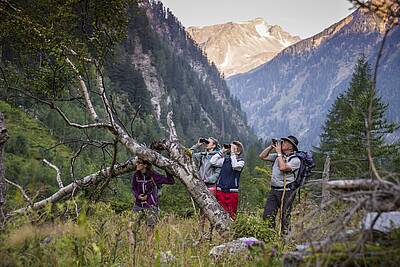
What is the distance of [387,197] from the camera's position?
196 centimetres

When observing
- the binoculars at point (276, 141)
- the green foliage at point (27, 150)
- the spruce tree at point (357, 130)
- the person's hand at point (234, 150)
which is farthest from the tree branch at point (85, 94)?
the green foliage at point (27, 150)

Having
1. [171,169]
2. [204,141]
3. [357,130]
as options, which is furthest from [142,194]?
[357,130]

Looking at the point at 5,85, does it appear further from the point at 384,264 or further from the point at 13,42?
the point at 384,264

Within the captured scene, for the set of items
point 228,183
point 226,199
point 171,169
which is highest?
point 171,169

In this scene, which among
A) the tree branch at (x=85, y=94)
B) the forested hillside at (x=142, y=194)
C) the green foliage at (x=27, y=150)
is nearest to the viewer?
the forested hillside at (x=142, y=194)

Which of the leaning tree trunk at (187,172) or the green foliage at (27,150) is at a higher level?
the leaning tree trunk at (187,172)

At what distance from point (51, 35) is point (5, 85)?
1.50 m

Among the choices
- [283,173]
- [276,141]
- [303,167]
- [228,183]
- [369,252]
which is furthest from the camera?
[228,183]

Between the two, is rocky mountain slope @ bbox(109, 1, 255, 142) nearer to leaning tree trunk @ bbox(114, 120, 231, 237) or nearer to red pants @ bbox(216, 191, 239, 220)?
red pants @ bbox(216, 191, 239, 220)

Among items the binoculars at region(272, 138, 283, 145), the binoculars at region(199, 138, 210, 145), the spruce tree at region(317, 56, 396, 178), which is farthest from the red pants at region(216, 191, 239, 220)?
the spruce tree at region(317, 56, 396, 178)

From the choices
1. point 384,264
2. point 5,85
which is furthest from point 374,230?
point 5,85

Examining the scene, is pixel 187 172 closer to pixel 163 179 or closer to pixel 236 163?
pixel 163 179

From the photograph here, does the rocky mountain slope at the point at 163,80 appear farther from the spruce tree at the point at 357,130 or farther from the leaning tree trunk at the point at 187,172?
the leaning tree trunk at the point at 187,172

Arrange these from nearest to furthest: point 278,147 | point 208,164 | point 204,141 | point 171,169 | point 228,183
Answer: point 171,169
point 278,147
point 228,183
point 208,164
point 204,141
